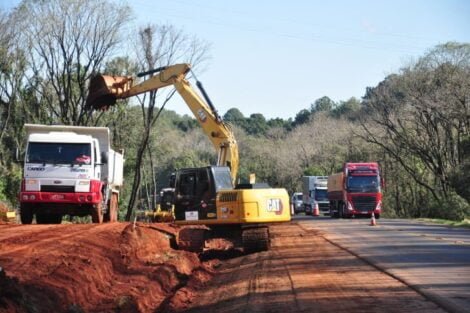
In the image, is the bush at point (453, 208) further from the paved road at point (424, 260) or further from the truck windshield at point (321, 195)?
the paved road at point (424, 260)

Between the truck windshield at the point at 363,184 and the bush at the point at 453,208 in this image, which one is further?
the bush at the point at 453,208

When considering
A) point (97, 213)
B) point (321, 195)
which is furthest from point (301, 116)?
point (97, 213)

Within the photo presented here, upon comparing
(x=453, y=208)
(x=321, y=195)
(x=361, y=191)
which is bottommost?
(x=453, y=208)

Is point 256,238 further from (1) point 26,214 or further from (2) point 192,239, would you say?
(1) point 26,214

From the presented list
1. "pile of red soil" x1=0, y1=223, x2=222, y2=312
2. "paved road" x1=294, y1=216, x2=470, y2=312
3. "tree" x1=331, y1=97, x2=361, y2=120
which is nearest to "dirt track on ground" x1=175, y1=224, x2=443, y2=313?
"paved road" x1=294, y1=216, x2=470, y2=312

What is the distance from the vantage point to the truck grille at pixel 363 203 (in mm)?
43875

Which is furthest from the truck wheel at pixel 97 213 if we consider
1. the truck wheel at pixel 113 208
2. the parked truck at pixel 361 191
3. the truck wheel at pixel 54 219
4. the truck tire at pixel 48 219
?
the parked truck at pixel 361 191

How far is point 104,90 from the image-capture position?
30.7 metres

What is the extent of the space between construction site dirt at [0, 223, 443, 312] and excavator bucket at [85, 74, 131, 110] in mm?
11284

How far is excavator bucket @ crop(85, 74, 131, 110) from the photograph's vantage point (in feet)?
101

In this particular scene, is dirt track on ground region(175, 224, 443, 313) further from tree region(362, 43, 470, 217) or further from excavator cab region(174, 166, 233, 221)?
tree region(362, 43, 470, 217)

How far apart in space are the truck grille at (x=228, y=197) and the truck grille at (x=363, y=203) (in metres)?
25.9

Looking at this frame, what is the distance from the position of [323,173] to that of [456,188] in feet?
127

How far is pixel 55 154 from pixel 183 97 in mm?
7671
